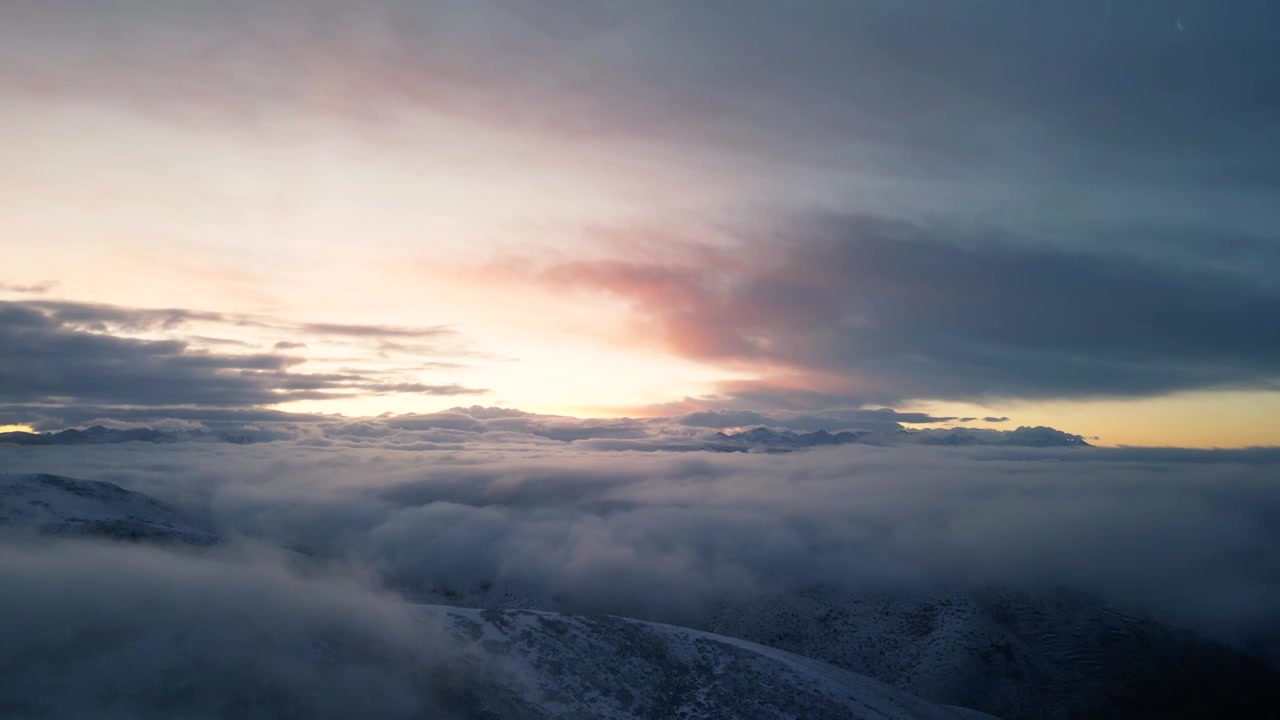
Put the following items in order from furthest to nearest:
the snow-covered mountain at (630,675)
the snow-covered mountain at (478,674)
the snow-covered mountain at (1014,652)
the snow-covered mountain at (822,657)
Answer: the snow-covered mountain at (1014,652) → the snow-covered mountain at (822,657) → the snow-covered mountain at (630,675) → the snow-covered mountain at (478,674)

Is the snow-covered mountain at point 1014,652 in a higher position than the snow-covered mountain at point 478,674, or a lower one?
lower

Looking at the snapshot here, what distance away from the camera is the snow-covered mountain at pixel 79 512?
5472 inches

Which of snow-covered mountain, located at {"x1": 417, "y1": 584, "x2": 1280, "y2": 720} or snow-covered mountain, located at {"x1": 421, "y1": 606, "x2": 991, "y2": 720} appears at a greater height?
snow-covered mountain, located at {"x1": 421, "y1": 606, "x2": 991, "y2": 720}

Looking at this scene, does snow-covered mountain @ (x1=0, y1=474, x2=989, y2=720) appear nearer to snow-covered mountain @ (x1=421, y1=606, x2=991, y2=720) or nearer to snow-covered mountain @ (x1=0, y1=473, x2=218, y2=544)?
snow-covered mountain @ (x1=421, y1=606, x2=991, y2=720)

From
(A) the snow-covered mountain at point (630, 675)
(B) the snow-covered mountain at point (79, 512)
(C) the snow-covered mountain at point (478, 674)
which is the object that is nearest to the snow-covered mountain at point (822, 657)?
(A) the snow-covered mountain at point (630, 675)

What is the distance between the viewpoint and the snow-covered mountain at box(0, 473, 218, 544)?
139000 millimetres

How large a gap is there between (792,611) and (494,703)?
445 feet

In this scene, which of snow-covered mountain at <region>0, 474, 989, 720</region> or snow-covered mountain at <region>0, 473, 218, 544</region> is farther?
snow-covered mountain at <region>0, 473, 218, 544</region>

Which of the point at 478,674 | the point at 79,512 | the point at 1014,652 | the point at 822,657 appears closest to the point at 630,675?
the point at 478,674

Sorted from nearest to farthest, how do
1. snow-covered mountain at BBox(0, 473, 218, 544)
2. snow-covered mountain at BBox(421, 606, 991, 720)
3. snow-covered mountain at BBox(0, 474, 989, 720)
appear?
Result: snow-covered mountain at BBox(0, 474, 989, 720) < snow-covered mountain at BBox(421, 606, 991, 720) < snow-covered mountain at BBox(0, 473, 218, 544)

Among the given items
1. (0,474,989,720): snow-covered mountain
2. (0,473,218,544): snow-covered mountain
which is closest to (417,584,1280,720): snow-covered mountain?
(0,474,989,720): snow-covered mountain

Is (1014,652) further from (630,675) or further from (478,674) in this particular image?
(478,674)

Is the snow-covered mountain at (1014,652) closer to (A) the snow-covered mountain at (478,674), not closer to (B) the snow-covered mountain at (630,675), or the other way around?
(A) the snow-covered mountain at (478,674)

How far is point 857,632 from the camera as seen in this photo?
6914 inches
